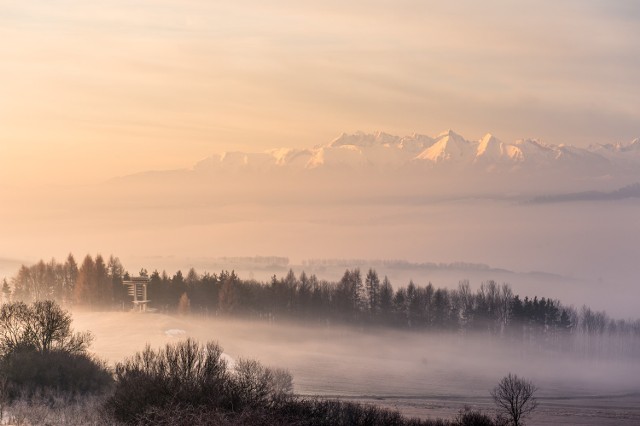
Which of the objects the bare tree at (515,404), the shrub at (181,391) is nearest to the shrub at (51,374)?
the shrub at (181,391)

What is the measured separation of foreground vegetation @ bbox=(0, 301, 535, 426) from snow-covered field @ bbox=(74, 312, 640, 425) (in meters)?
25.7

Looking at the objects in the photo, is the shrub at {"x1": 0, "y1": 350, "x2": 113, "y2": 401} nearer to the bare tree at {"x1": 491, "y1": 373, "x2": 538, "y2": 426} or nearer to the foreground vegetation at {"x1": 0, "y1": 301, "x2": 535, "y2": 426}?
the foreground vegetation at {"x1": 0, "y1": 301, "x2": 535, "y2": 426}

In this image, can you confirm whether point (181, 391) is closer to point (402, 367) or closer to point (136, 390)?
point (136, 390)

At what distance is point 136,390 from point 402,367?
95.1m

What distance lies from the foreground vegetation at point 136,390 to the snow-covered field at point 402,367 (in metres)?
25.7

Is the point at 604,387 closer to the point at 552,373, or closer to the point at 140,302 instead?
the point at 552,373

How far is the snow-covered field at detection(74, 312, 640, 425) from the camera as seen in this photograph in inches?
4892


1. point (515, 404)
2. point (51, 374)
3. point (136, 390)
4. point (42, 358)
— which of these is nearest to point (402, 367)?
point (515, 404)

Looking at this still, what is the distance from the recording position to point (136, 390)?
68875 millimetres

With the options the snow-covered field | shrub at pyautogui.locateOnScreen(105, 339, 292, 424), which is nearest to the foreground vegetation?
shrub at pyautogui.locateOnScreen(105, 339, 292, 424)

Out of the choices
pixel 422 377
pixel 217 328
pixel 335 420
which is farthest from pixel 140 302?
pixel 335 420

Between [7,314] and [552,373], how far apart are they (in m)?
97.6

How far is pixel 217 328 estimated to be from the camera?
181625 millimetres

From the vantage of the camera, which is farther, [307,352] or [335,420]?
[307,352]
